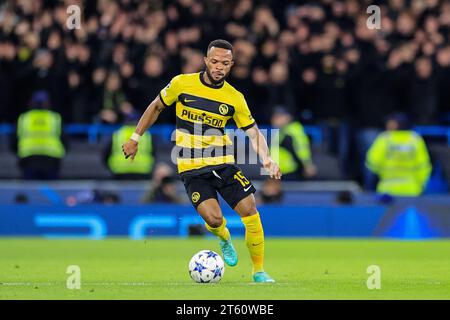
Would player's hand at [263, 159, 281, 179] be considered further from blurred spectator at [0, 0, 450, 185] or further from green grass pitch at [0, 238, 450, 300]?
blurred spectator at [0, 0, 450, 185]

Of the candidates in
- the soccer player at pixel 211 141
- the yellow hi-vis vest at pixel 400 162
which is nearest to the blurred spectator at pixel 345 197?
the yellow hi-vis vest at pixel 400 162

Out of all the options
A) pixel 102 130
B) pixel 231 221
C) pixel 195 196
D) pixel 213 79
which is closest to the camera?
pixel 213 79

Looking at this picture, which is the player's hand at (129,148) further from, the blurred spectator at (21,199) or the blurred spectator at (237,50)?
the blurred spectator at (237,50)

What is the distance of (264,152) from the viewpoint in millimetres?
11102

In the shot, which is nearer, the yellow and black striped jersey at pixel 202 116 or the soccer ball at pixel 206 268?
the soccer ball at pixel 206 268

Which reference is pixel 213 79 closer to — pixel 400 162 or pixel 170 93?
pixel 170 93

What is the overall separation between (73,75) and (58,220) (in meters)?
2.72

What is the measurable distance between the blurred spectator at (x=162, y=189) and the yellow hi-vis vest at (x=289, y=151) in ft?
5.53

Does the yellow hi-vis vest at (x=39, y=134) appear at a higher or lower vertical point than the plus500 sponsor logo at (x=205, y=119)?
higher

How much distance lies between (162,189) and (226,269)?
17.8 feet

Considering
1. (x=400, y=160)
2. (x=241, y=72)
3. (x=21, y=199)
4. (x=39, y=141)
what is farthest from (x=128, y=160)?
(x=400, y=160)

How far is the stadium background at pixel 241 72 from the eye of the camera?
1934 cm

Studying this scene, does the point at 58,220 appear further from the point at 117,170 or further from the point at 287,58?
the point at 287,58

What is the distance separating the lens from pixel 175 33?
20.2 meters
